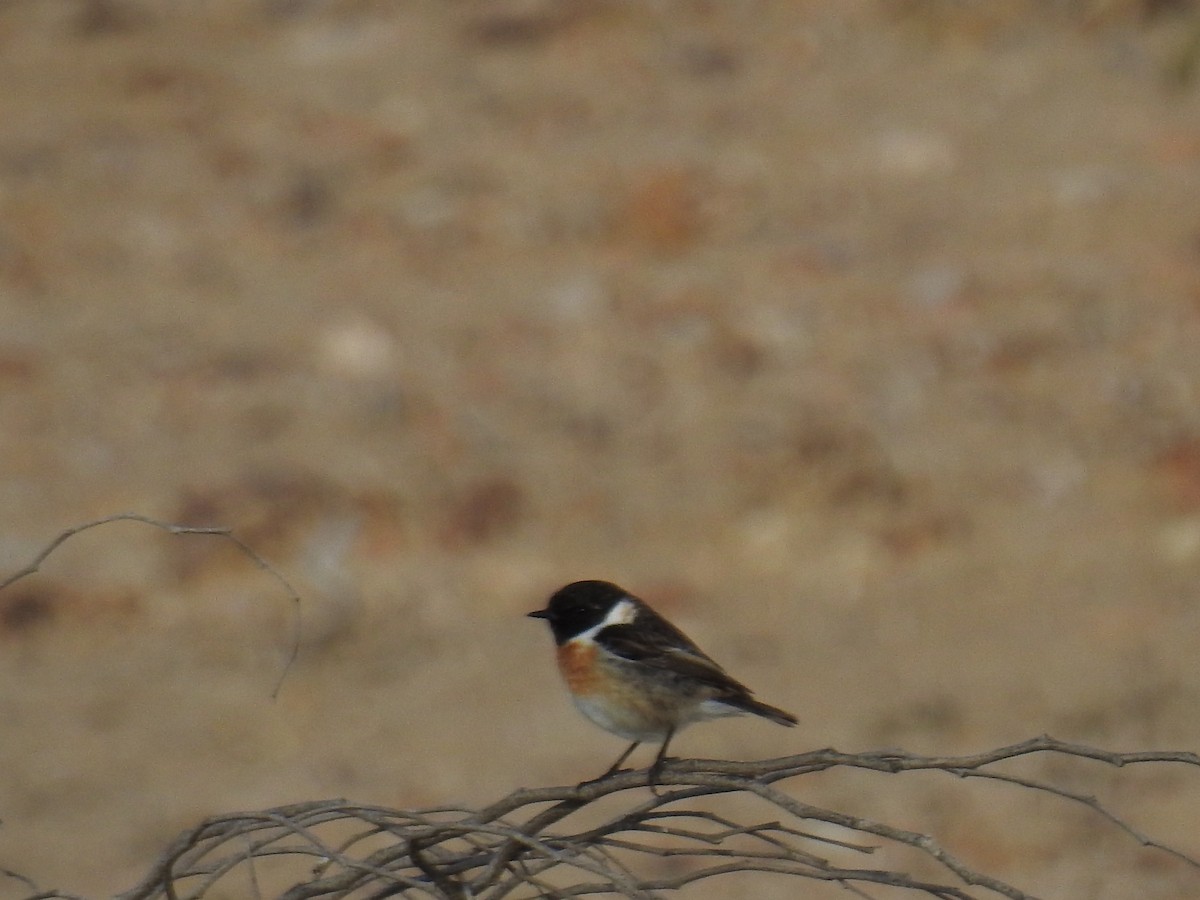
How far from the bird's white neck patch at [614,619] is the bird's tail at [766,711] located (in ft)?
1.23

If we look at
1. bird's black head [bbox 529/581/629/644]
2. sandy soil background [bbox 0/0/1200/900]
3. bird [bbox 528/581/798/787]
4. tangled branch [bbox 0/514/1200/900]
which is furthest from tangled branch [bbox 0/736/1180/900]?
sandy soil background [bbox 0/0/1200/900]

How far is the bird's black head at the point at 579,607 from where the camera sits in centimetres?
478

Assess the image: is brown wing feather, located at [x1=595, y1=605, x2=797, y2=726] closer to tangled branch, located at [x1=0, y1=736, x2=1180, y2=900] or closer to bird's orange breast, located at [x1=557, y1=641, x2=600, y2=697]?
bird's orange breast, located at [x1=557, y1=641, x2=600, y2=697]

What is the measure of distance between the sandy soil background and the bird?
2.13 metres

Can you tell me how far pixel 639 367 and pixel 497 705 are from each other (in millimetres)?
2446

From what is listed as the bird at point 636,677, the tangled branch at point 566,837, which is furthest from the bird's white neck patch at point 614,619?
the tangled branch at point 566,837

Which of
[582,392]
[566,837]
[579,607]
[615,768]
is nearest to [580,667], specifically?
[579,607]

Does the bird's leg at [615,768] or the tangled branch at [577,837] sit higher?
the tangled branch at [577,837]

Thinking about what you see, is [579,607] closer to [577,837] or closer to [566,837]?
[566,837]

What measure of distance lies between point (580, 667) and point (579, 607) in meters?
0.16

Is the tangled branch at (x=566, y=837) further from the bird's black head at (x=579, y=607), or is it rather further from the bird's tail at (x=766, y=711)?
the bird's black head at (x=579, y=607)

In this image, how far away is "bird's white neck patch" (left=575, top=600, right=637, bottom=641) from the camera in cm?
483

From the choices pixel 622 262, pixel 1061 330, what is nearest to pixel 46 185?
pixel 622 262

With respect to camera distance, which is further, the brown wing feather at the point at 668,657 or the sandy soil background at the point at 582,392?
the sandy soil background at the point at 582,392
